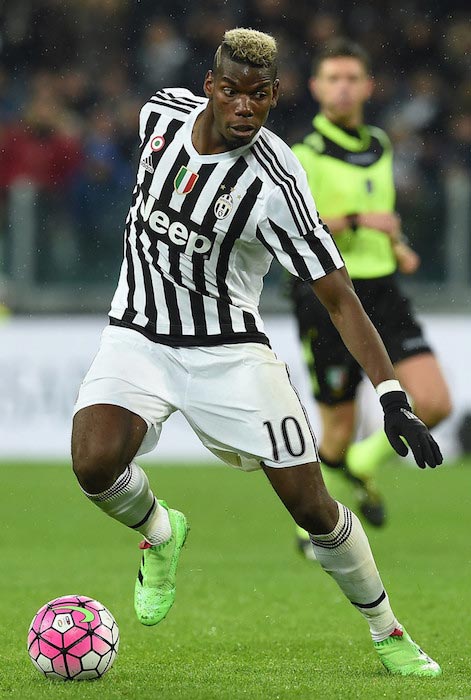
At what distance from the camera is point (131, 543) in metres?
7.57

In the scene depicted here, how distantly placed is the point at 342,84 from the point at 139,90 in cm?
672

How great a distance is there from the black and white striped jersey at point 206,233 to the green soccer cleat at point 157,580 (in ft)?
2.56

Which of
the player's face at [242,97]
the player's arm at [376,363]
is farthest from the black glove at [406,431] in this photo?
the player's face at [242,97]

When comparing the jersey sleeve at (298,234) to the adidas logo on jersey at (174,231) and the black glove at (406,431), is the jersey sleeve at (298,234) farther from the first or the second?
the black glove at (406,431)

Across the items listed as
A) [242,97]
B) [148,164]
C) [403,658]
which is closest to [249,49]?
[242,97]

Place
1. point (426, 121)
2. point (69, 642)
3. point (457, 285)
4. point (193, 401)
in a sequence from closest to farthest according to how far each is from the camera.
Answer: point (69, 642) → point (193, 401) → point (457, 285) → point (426, 121)

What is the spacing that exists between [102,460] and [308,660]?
40.1 inches

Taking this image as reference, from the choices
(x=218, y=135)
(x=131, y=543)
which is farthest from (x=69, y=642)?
(x=131, y=543)

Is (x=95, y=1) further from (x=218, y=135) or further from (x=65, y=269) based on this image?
(x=218, y=135)

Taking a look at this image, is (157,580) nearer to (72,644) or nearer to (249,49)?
(72,644)

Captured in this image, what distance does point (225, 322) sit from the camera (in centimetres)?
451

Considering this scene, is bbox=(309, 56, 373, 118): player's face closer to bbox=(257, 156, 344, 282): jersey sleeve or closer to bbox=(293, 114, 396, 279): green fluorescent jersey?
bbox=(293, 114, 396, 279): green fluorescent jersey

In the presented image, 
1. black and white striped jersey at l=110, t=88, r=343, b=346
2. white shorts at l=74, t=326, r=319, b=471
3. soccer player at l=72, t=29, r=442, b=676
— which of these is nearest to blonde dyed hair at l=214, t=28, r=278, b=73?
soccer player at l=72, t=29, r=442, b=676

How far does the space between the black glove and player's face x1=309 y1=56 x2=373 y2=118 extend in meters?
3.53
